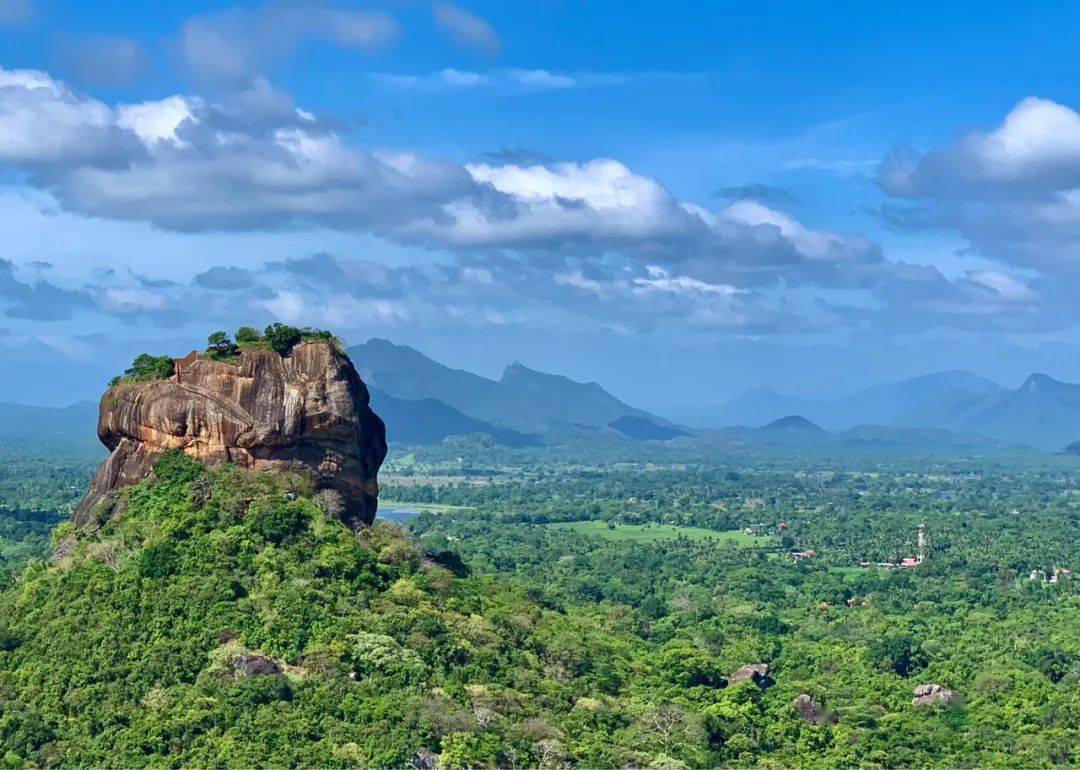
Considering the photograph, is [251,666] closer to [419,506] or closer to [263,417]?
[263,417]

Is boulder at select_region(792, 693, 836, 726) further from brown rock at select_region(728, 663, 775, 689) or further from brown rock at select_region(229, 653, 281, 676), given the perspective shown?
brown rock at select_region(229, 653, 281, 676)

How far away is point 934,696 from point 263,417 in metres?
23.7

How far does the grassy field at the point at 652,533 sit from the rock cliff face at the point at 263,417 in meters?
67.8

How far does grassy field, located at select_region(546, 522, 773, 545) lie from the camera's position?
120 metres

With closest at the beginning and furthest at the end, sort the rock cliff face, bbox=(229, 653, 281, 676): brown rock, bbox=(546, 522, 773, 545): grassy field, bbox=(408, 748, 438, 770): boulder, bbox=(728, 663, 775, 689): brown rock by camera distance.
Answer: bbox=(408, 748, 438, 770): boulder, bbox=(229, 653, 281, 676): brown rock, the rock cliff face, bbox=(728, 663, 775, 689): brown rock, bbox=(546, 522, 773, 545): grassy field

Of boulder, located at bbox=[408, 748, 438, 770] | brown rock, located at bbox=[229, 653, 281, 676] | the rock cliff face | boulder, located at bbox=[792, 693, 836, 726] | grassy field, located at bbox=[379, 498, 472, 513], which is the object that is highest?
the rock cliff face

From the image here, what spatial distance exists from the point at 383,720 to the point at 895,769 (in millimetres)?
14748

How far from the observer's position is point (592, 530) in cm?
12812

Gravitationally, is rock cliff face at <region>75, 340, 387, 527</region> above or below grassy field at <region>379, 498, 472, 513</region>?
above

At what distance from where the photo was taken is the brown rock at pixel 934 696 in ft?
170

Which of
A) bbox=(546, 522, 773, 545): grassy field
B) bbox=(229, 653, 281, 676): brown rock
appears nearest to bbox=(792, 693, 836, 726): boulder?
bbox=(229, 653, 281, 676): brown rock

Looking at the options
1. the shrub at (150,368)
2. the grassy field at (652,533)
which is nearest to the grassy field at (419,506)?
the grassy field at (652,533)

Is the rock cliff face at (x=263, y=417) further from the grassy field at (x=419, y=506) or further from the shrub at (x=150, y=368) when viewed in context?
the grassy field at (x=419, y=506)

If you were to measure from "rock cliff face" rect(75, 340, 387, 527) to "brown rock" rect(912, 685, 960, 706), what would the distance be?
1938cm
